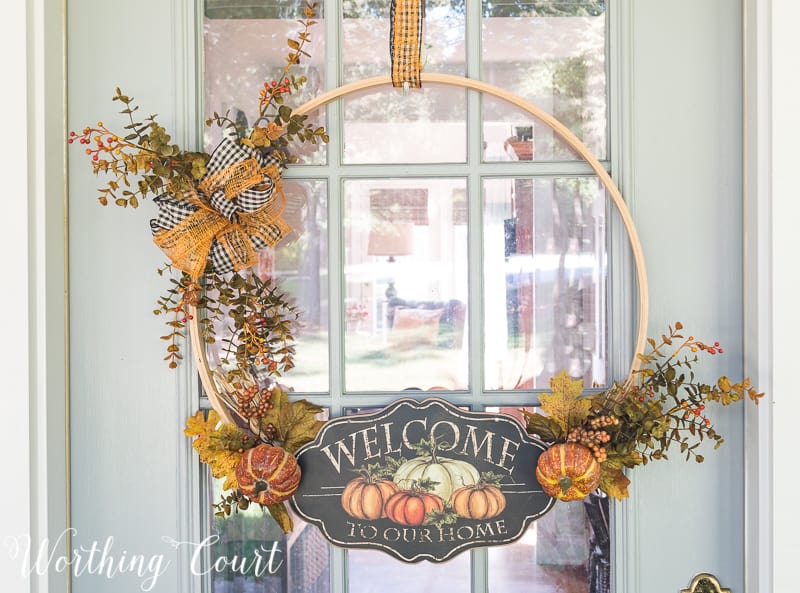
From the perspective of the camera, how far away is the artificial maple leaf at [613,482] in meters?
1.05

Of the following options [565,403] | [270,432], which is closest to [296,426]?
[270,432]

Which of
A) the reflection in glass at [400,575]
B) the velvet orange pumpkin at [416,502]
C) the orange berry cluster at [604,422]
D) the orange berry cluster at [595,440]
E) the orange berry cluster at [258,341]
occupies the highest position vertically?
the orange berry cluster at [258,341]

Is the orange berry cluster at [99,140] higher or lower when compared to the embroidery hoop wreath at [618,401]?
higher

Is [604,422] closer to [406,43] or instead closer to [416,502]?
[416,502]

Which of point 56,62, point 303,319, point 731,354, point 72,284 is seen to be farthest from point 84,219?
point 731,354

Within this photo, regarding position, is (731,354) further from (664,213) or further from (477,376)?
(477,376)

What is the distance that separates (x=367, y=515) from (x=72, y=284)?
58 cm

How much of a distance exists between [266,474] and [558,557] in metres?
0.49

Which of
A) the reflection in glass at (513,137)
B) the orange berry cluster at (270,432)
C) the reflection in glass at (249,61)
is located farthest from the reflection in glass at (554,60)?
the orange berry cluster at (270,432)

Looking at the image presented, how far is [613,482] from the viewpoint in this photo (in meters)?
1.05

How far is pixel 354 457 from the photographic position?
109 centimetres

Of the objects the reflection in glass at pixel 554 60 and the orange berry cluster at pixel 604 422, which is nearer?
the orange berry cluster at pixel 604 422

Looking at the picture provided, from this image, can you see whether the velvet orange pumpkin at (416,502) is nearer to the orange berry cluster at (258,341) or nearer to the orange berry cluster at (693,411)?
the orange berry cluster at (258,341)

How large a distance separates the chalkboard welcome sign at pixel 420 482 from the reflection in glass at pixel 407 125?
39 centimetres
